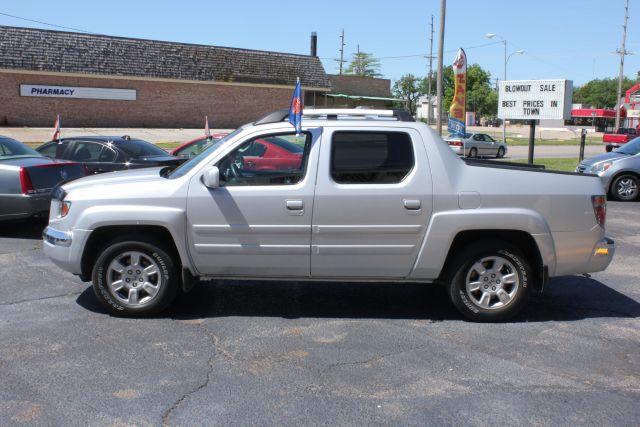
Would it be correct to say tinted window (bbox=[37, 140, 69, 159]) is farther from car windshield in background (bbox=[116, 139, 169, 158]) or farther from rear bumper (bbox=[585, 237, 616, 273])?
rear bumper (bbox=[585, 237, 616, 273])

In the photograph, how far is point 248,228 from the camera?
18.6 ft

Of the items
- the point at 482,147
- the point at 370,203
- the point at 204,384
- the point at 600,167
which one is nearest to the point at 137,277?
the point at 204,384

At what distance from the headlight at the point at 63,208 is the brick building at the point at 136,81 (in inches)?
1395

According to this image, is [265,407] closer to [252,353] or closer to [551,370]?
[252,353]

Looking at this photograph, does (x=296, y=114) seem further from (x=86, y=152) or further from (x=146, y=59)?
(x=146, y=59)

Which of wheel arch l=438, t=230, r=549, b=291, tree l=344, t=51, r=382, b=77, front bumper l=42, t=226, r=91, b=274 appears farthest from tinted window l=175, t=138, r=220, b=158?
tree l=344, t=51, r=382, b=77

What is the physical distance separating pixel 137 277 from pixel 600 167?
11999 mm

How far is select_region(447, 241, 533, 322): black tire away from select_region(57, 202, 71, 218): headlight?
343 cm

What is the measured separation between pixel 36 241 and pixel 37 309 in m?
3.62

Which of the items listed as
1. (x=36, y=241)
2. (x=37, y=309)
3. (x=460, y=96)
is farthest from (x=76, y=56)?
(x=37, y=309)

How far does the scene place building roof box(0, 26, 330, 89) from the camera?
125 ft

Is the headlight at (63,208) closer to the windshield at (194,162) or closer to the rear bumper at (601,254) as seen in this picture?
the windshield at (194,162)

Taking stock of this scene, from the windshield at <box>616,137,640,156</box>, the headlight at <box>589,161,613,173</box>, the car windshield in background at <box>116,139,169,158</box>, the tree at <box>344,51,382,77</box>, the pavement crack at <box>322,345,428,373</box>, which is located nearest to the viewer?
the pavement crack at <box>322,345,428,373</box>

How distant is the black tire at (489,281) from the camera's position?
227 inches
